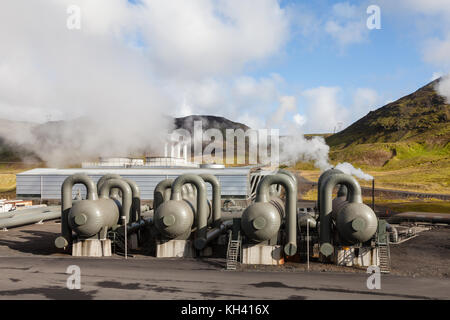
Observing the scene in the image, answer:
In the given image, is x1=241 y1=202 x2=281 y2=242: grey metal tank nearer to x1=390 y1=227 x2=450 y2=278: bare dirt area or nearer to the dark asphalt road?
the dark asphalt road

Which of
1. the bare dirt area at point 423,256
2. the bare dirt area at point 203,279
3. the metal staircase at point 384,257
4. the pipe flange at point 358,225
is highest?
the pipe flange at point 358,225

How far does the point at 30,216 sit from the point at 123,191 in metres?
25.4

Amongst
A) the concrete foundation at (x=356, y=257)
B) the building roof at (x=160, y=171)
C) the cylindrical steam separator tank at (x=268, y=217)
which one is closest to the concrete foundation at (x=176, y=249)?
the cylindrical steam separator tank at (x=268, y=217)

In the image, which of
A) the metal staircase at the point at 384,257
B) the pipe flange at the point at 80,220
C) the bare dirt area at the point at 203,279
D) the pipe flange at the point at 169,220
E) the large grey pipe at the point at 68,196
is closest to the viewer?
the bare dirt area at the point at 203,279

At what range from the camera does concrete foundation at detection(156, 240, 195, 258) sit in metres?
33.9

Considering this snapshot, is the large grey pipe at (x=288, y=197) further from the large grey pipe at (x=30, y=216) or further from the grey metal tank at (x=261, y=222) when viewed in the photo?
the large grey pipe at (x=30, y=216)

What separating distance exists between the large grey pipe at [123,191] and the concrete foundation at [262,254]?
45.4 ft

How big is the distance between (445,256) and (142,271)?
2770cm

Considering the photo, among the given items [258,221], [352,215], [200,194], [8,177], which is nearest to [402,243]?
[352,215]

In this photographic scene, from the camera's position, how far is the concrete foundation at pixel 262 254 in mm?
31062

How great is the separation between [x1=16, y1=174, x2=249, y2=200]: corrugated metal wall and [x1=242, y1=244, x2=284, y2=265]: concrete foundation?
3864cm

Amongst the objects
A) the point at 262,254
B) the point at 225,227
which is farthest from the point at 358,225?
the point at 225,227

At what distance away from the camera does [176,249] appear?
1339 inches
